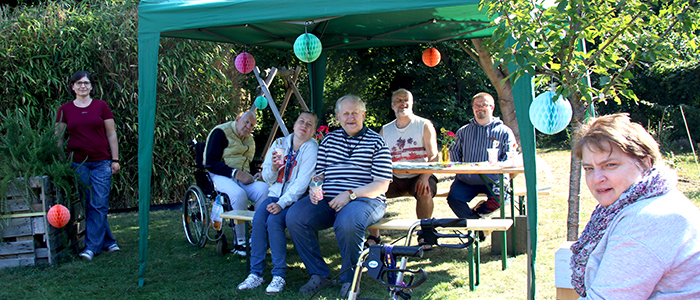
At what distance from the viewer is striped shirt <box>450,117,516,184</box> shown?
4.23 metres

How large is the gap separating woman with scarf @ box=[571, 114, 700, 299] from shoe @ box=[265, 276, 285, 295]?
2.24 meters

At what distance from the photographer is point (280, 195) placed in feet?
12.0

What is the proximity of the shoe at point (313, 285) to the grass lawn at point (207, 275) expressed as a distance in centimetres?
5

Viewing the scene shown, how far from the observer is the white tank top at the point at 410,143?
4387 millimetres

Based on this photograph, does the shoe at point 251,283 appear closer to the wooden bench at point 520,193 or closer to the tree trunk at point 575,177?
the wooden bench at point 520,193

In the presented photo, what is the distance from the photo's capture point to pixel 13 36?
605 cm

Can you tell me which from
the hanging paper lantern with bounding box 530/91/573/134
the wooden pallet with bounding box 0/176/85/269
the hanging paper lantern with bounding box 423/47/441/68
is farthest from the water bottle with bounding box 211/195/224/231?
the hanging paper lantern with bounding box 423/47/441/68

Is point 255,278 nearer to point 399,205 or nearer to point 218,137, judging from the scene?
point 218,137

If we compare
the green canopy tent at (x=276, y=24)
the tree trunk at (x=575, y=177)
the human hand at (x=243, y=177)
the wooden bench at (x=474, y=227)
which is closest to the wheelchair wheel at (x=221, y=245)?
the human hand at (x=243, y=177)

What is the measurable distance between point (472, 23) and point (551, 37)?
2.59 m

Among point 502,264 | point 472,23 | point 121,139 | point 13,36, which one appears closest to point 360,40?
point 472,23

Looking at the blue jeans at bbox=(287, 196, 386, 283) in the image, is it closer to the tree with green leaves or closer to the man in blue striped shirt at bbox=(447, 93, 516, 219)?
the man in blue striped shirt at bbox=(447, 93, 516, 219)

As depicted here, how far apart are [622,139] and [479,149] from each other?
310cm

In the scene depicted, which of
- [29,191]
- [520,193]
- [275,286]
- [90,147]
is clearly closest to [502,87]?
[520,193]
